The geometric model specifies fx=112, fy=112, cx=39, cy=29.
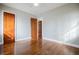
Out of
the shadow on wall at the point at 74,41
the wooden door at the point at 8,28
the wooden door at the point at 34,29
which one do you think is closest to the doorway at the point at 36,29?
the wooden door at the point at 34,29

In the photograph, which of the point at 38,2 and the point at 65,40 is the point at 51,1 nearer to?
the point at 38,2

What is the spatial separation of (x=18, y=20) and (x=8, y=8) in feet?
1.14

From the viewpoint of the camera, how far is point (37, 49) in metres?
2.43

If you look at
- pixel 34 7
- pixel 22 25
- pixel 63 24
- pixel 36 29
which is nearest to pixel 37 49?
pixel 36 29

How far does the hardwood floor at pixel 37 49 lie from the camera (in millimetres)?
2352

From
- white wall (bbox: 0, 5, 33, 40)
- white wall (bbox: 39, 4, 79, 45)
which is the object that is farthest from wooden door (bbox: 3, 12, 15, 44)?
white wall (bbox: 39, 4, 79, 45)

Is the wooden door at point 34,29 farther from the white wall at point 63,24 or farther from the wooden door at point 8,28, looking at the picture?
the wooden door at point 8,28

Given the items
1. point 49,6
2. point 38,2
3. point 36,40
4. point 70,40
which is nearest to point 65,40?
point 70,40

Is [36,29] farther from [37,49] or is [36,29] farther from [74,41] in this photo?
[74,41]

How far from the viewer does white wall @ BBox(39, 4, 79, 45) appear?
92.6 inches

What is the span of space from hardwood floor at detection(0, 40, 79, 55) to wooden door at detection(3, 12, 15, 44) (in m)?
0.14

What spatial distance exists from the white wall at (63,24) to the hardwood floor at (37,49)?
149mm

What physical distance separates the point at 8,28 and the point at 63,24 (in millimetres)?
1211

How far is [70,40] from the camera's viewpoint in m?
2.39
